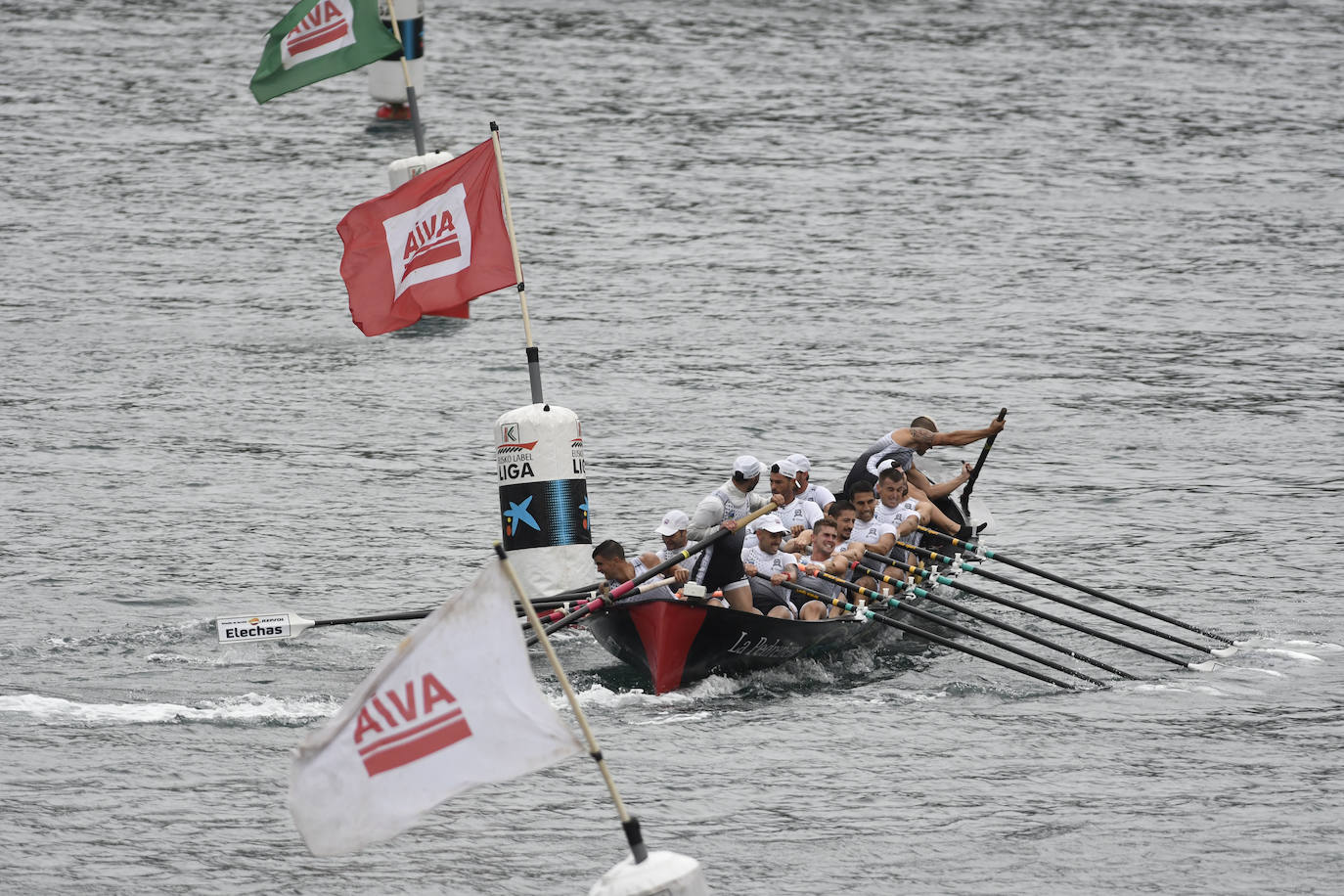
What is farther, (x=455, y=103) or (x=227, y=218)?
(x=455, y=103)

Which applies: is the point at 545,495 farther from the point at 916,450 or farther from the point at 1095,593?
the point at 1095,593

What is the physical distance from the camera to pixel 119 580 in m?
25.2

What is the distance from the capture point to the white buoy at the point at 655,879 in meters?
11.9

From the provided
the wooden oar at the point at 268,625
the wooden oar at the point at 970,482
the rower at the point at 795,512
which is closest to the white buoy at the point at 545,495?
the wooden oar at the point at 268,625

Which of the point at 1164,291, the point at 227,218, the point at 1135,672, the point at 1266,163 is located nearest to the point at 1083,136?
the point at 1266,163

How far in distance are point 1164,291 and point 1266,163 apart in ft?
28.1

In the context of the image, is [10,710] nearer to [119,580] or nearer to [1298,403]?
[119,580]

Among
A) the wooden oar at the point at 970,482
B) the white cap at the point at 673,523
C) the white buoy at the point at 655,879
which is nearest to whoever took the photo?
the white buoy at the point at 655,879

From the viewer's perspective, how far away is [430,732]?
11.7 m

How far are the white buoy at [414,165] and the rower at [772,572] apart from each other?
549 inches

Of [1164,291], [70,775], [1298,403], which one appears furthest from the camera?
[1164,291]

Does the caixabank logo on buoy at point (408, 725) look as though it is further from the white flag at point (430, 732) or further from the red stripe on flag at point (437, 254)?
the red stripe on flag at point (437, 254)

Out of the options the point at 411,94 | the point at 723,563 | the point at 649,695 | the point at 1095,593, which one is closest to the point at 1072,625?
the point at 1095,593

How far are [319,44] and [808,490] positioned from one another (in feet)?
30.8
